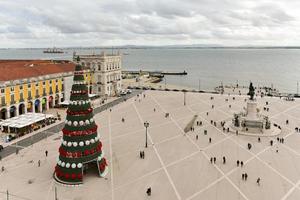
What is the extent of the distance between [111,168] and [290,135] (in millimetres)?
24177

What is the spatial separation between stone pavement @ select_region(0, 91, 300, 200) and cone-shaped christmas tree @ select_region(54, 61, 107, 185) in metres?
1.19

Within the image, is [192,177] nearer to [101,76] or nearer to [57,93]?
[57,93]

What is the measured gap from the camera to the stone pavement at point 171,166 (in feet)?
82.1

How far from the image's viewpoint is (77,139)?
25984mm

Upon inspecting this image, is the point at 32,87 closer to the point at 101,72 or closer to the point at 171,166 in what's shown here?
the point at 101,72

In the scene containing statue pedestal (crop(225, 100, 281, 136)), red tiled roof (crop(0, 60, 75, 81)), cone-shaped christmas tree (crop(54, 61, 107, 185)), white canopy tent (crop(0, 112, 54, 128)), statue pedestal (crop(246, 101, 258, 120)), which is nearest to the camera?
cone-shaped christmas tree (crop(54, 61, 107, 185))

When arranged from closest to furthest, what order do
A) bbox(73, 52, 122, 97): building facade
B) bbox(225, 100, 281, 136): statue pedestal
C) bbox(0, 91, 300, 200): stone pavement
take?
1. bbox(0, 91, 300, 200): stone pavement
2. bbox(225, 100, 281, 136): statue pedestal
3. bbox(73, 52, 122, 97): building facade

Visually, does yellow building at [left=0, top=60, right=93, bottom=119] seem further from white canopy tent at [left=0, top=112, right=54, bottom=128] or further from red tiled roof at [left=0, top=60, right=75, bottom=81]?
white canopy tent at [left=0, top=112, right=54, bottom=128]

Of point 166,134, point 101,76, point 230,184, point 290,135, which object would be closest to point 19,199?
point 230,184

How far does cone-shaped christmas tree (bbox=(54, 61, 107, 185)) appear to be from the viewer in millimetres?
26000

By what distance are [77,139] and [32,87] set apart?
28.9 m

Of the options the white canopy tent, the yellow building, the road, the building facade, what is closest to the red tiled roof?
the yellow building

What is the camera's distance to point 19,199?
23953mm

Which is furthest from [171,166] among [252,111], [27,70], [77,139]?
[27,70]
